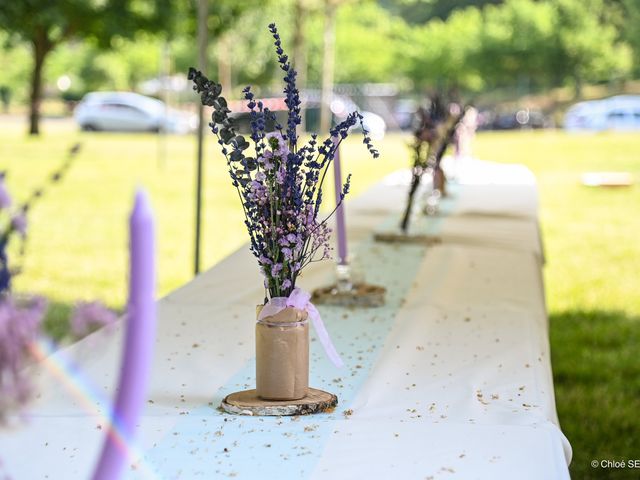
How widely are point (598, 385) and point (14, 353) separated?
163 inches

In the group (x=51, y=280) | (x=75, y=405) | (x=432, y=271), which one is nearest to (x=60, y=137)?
(x=51, y=280)

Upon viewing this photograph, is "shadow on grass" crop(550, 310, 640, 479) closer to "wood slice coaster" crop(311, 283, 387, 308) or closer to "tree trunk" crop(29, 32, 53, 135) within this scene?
"wood slice coaster" crop(311, 283, 387, 308)

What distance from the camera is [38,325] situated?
0.98 meters

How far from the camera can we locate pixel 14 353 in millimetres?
946

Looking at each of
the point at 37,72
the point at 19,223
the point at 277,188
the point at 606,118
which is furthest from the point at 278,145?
the point at 606,118

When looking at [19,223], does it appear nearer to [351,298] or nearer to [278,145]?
[278,145]

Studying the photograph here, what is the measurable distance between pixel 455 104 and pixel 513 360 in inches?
169

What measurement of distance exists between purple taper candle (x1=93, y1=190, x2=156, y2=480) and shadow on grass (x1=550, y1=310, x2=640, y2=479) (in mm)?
2891

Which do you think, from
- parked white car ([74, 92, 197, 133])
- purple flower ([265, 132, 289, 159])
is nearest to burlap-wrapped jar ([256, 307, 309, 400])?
purple flower ([265, 132, 289, 159])

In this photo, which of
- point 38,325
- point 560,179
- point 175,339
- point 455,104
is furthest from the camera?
point 560,179

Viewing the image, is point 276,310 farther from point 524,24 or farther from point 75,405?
point 524,24

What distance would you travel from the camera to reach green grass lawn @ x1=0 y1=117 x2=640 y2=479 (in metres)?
4.58

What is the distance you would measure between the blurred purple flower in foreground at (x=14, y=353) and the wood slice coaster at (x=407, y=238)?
11.3ft

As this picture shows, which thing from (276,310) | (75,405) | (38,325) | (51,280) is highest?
(38,325)
